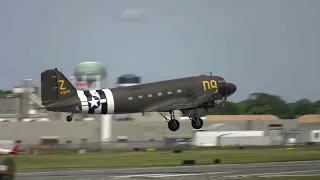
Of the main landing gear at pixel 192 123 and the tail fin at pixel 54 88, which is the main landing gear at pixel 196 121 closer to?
the main landing gear at pixel 192 123

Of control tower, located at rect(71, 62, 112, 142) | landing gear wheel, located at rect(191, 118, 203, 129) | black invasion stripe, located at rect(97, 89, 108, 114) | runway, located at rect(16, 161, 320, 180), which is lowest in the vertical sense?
runway, located at rect(16, 161, 320, 180)

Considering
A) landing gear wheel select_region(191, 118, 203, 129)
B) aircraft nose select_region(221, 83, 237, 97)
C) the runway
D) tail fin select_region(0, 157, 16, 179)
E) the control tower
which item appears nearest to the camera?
tail fin select_region(0, 157, 16, 179)

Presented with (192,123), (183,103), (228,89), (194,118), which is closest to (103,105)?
(183,103)

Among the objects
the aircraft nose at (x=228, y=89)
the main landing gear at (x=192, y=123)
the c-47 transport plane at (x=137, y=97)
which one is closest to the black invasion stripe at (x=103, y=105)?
the c-47 transport plane at (x=137, y=97)

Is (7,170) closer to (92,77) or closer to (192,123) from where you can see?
(192,123)

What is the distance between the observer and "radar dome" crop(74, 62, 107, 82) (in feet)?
605

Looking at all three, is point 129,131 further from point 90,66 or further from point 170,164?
point 170,164

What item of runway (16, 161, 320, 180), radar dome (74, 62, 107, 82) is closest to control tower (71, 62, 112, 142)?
radar dome (74, 62, 107, 82)

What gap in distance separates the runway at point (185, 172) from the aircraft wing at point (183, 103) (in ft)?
19.3

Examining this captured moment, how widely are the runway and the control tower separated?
8784 centimetres

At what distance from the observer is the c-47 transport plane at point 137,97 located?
6704cm

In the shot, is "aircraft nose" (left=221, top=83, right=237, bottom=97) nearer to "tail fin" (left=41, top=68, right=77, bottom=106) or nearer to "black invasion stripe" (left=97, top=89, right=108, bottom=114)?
"black invasion stripe" (left=97, top=89, right=108, bottom=114)

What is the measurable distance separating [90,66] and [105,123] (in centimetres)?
3027

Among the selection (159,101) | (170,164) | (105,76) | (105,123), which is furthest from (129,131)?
(159,101)
